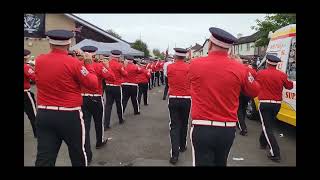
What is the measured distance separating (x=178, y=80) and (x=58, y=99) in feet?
9.70

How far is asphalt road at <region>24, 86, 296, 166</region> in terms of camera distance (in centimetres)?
676

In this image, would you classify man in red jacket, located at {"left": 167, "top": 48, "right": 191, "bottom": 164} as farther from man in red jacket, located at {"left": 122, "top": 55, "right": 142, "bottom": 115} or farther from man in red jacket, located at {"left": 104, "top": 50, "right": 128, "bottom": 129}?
man in red jacket, located at {"left": 122, "top": 55, "right": 142, "bottom": 115}

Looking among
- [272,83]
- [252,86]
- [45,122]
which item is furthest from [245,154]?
[45,122]

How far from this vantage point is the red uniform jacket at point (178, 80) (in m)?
6.92

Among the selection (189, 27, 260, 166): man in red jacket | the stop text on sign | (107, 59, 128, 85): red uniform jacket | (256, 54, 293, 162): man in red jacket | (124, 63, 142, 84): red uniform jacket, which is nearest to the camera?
(189, 27, 260, 166): man in red jacket

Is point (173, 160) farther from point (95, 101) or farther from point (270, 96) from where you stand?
point (270, 96)

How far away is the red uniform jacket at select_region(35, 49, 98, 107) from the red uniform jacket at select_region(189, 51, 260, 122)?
4.41 feet

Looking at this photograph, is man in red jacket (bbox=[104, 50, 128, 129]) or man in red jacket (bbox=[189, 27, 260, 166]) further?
man in red jacket (bbox=[104, 50, 128, 129])

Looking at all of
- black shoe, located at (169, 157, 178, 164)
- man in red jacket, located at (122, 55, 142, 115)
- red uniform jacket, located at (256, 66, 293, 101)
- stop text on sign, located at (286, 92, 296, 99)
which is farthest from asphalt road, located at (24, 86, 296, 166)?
red uniform jacket, located at (256, 66, 293, 101)

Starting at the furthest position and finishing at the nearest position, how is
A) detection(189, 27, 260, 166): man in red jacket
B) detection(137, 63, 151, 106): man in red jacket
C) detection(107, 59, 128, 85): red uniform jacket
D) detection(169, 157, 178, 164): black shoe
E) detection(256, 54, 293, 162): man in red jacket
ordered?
detection(137, 63, 151, 106): man in red jacket
detection(107, 59, 128, 85): red uniform jacket
detection(256, 54, 293, 162): man in red jacket
detection(169, 157, 178, 164): black shoe
detection(189, 27, 260, 166): man in red jacket

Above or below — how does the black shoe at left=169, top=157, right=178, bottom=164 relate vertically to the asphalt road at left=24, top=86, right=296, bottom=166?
above

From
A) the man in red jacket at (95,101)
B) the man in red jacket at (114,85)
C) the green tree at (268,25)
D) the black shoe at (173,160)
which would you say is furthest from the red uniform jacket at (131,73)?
the green tree at (268,25)
